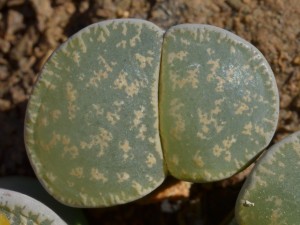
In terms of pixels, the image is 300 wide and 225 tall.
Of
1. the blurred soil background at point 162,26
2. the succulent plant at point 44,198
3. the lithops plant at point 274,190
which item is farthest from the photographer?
the blurred soil background at point 162,26

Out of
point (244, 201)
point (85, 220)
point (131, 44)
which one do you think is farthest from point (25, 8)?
point (244, 201)

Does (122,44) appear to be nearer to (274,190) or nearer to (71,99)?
(71,99)

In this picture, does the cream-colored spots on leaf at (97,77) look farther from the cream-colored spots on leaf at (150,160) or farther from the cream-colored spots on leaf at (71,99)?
the cream-colored spots on leaf at (150,160)

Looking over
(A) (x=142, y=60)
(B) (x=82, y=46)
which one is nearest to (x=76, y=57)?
(B) (x=82, y=46)

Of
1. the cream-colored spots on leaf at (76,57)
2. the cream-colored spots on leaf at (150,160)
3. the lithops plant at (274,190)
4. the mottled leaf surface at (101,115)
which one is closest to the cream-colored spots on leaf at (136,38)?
the mottled leaf surface at (101,115)

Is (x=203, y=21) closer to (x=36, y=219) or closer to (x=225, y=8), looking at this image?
(x=225, y=8)

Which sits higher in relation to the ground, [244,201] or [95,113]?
[95,113]

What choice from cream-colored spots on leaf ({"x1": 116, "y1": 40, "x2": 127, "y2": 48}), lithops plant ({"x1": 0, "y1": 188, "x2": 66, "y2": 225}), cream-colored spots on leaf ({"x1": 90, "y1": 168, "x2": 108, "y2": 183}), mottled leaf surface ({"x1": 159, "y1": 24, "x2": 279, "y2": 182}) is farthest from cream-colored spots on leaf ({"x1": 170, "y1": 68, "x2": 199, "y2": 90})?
lithops plant ({"x1": 0, "y1": 188, "x2": 66, "y2": 225})

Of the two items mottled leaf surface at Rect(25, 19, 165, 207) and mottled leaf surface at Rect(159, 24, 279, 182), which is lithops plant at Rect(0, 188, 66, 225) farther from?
mottled leaf surface at Rect(159, 24, 279, 182)
